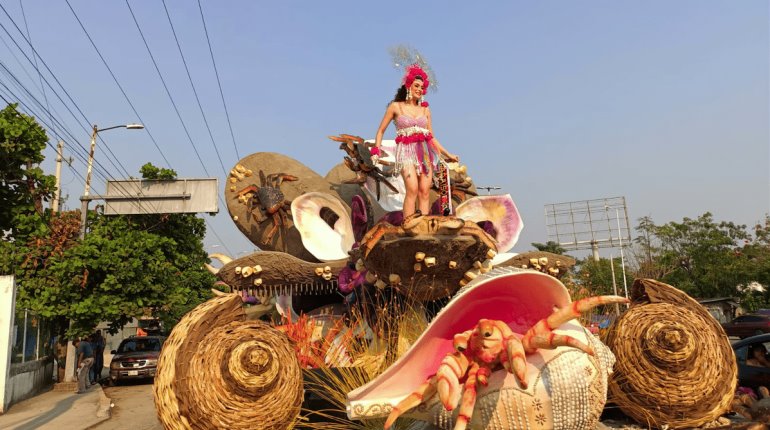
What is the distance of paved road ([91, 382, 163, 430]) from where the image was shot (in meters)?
7.75

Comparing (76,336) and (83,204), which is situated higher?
(83,204)

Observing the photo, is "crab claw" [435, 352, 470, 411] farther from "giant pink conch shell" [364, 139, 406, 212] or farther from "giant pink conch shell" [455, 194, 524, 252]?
"giant pink conch shell" [364, 139, 406, 212]

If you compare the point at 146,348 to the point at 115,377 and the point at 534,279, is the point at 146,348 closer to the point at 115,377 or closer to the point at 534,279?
the point at 115,377

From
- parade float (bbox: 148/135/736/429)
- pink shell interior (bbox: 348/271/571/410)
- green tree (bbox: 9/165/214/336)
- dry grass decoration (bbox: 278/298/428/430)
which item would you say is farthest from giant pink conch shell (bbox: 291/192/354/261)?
green tree (bbox: 9/165/214/336)

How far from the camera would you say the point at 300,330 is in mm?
4824

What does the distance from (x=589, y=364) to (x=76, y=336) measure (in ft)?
43.6

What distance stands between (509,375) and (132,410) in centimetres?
915

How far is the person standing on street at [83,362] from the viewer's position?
12438 mm

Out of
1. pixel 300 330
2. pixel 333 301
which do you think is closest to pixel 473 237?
pixel 300 330

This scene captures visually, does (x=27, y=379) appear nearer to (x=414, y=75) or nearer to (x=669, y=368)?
(x=414, y=75)

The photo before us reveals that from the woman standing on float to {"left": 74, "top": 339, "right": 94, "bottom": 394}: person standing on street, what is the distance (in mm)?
10689

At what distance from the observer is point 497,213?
5.97 metres

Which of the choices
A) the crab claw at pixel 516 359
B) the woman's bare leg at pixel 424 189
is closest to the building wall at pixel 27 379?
Answer: the woman's bare leg at pixel 424 189

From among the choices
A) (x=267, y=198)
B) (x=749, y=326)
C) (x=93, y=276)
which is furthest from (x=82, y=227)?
(x=749, y=326)
